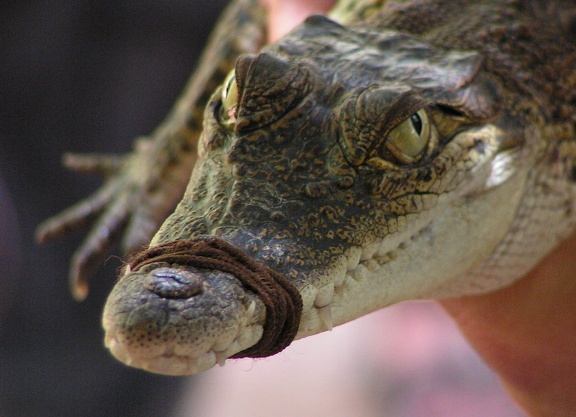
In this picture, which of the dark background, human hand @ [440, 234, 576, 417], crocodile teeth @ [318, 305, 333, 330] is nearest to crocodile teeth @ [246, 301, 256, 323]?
crocodile teeth @ [318, 305, 333, 330]

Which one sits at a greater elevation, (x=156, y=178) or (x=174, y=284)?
(x=174, y=284)

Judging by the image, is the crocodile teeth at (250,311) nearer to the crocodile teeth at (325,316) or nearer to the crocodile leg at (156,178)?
the crocodile teeth at (325,316)

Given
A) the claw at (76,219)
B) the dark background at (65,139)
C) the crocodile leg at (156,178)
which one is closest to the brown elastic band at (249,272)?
the crocodile leg at (156,178)

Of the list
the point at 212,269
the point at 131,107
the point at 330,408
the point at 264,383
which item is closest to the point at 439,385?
the point at 330,408

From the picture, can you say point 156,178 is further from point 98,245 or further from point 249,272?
point 249,272

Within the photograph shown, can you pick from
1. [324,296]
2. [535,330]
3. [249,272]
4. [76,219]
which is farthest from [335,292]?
[76,219]
